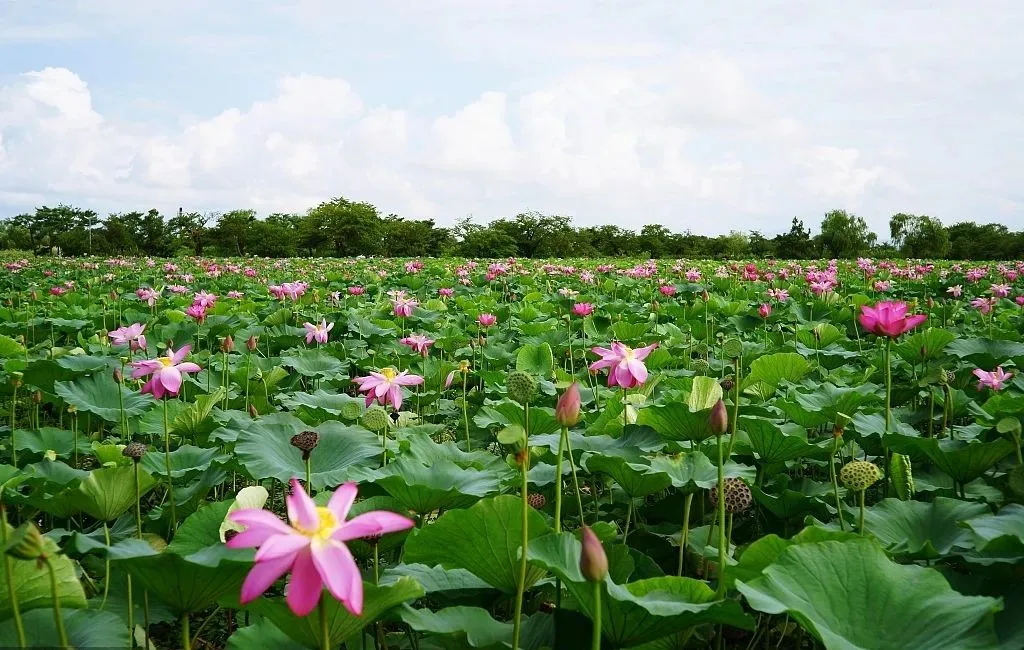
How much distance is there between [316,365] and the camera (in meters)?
3.25

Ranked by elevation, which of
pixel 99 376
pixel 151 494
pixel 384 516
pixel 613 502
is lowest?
pixel 151 494

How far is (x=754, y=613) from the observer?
1.59 metres

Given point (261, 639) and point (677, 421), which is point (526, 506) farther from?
point (677, 421)

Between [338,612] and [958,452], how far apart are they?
1.50 m

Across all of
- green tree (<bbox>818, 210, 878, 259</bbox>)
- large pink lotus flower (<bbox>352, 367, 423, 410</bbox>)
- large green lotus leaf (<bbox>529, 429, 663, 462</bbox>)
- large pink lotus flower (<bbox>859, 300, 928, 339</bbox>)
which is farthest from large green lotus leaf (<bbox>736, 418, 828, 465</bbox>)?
green tree (<bbox>818, 210, 878, 259</bbox>)

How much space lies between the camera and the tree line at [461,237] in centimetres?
4506

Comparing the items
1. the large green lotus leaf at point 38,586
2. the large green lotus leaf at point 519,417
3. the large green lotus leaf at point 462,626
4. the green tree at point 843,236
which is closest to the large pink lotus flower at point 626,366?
the large green lotus leaf at point 519,417

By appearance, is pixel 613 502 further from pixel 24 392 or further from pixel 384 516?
pixel 24 392

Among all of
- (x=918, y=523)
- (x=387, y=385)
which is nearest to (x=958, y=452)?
(x=918, y=523)

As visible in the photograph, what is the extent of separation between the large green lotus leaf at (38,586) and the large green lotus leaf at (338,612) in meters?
0.25

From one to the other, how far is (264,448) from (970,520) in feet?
4.97

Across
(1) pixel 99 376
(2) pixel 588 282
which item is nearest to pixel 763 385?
(1) pixel 99 376

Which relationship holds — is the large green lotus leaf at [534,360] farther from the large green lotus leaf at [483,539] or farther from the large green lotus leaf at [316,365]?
the large green lotus leaf at [483,539]

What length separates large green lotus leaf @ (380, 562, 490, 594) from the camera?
4.23 ft
